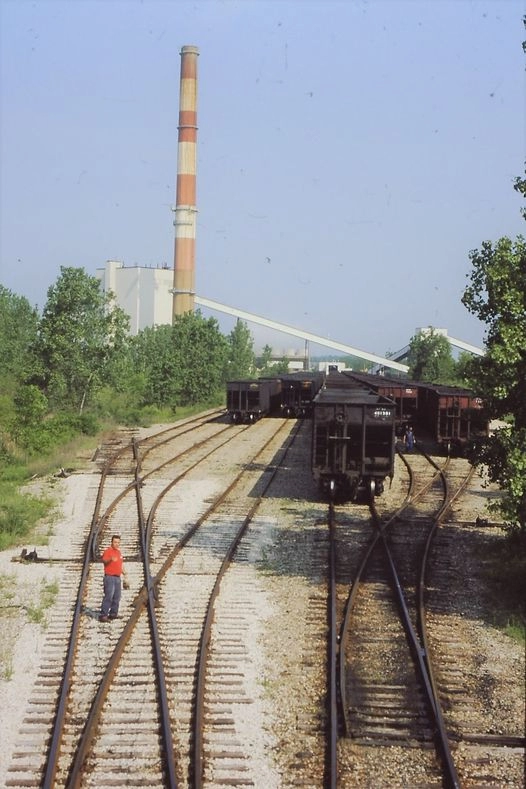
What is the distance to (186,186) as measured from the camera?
73.2 m

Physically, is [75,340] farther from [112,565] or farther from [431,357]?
[431,357]

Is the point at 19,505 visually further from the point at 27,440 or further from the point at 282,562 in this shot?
the point at 27,440

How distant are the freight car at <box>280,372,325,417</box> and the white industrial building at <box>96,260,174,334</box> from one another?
59.6 meters

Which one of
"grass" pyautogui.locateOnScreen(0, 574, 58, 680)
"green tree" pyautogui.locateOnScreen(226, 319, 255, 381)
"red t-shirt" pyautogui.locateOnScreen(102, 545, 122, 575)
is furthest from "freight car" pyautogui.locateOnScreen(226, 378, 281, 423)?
"green tree" pyautogui.locateOnScreen(226, 319, 255, 381)

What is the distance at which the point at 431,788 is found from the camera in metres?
7.56

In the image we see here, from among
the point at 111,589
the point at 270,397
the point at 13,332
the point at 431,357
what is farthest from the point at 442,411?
the point at 431,357

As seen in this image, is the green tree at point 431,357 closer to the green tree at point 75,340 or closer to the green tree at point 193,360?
the green tree at point 193,360

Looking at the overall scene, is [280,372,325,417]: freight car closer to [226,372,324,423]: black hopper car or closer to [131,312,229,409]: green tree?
[226,372,324,423]: black hopper car

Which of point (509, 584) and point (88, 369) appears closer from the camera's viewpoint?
point (509, 584)

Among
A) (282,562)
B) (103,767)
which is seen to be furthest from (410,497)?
(103,767)

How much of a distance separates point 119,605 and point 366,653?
4.10 m

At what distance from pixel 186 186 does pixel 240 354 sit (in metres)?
18.6

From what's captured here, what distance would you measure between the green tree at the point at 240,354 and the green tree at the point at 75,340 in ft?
123

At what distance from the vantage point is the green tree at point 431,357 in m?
81.3
